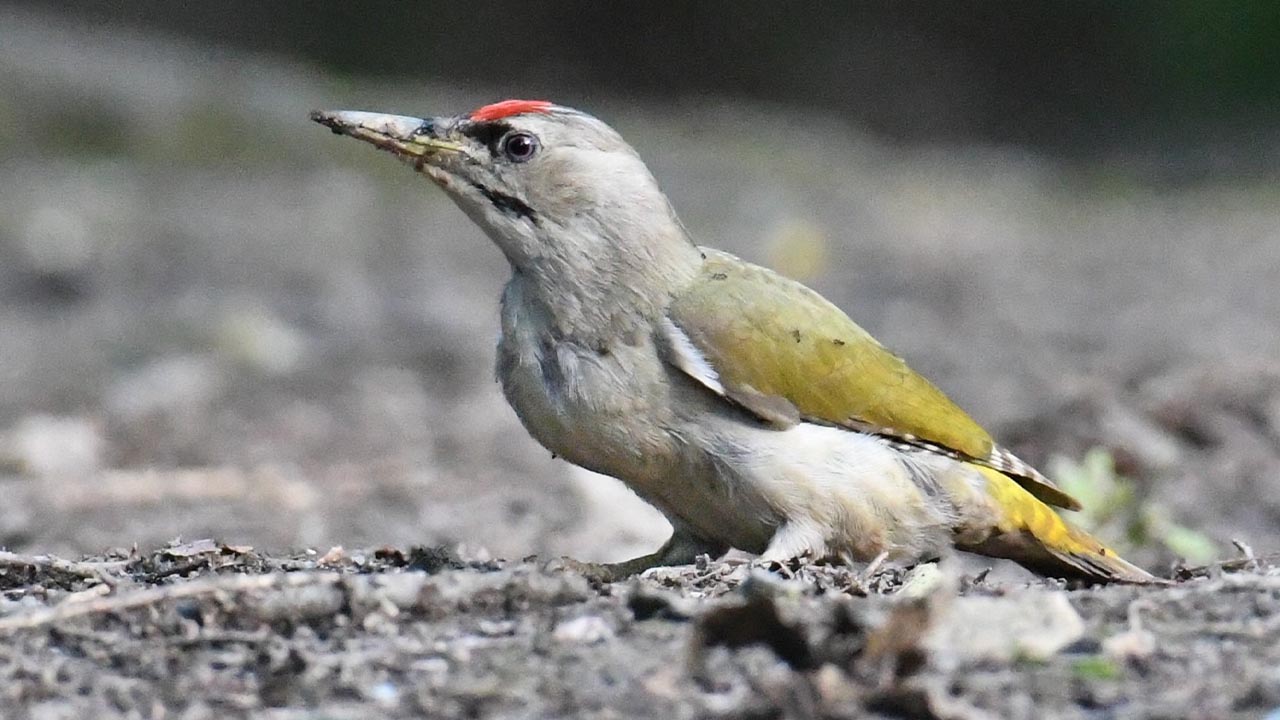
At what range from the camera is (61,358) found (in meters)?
9.47

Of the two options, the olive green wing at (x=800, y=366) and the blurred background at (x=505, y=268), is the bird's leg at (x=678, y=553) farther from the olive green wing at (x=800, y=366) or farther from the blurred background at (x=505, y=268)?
the blurred background at (x=505, y=268)

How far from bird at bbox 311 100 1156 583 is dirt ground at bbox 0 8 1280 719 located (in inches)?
14.1

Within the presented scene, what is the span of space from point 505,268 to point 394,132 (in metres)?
7.47

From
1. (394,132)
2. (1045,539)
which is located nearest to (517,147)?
(394,132)

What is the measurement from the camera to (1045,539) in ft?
16.0

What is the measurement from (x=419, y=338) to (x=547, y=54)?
41.5 ft

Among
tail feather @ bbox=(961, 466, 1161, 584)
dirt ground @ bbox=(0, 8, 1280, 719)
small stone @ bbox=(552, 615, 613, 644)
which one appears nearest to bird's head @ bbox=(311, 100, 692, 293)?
dirt ground @ bbox=(0, 8, 1280, 719)

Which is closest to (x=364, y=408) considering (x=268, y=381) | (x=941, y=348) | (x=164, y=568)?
(x=268, y=381)

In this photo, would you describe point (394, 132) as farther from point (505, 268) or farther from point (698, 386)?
point (505, 268)

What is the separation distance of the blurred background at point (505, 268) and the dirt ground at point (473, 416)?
0.04 m

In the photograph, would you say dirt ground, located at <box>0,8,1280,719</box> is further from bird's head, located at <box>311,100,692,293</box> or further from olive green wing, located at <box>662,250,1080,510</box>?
bird's head, located at <box>311,100,692,293</box>

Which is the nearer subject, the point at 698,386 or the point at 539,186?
the point at 698,386

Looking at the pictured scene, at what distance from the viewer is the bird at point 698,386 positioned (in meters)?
4.51

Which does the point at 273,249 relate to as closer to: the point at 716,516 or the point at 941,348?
the point at 941,348
